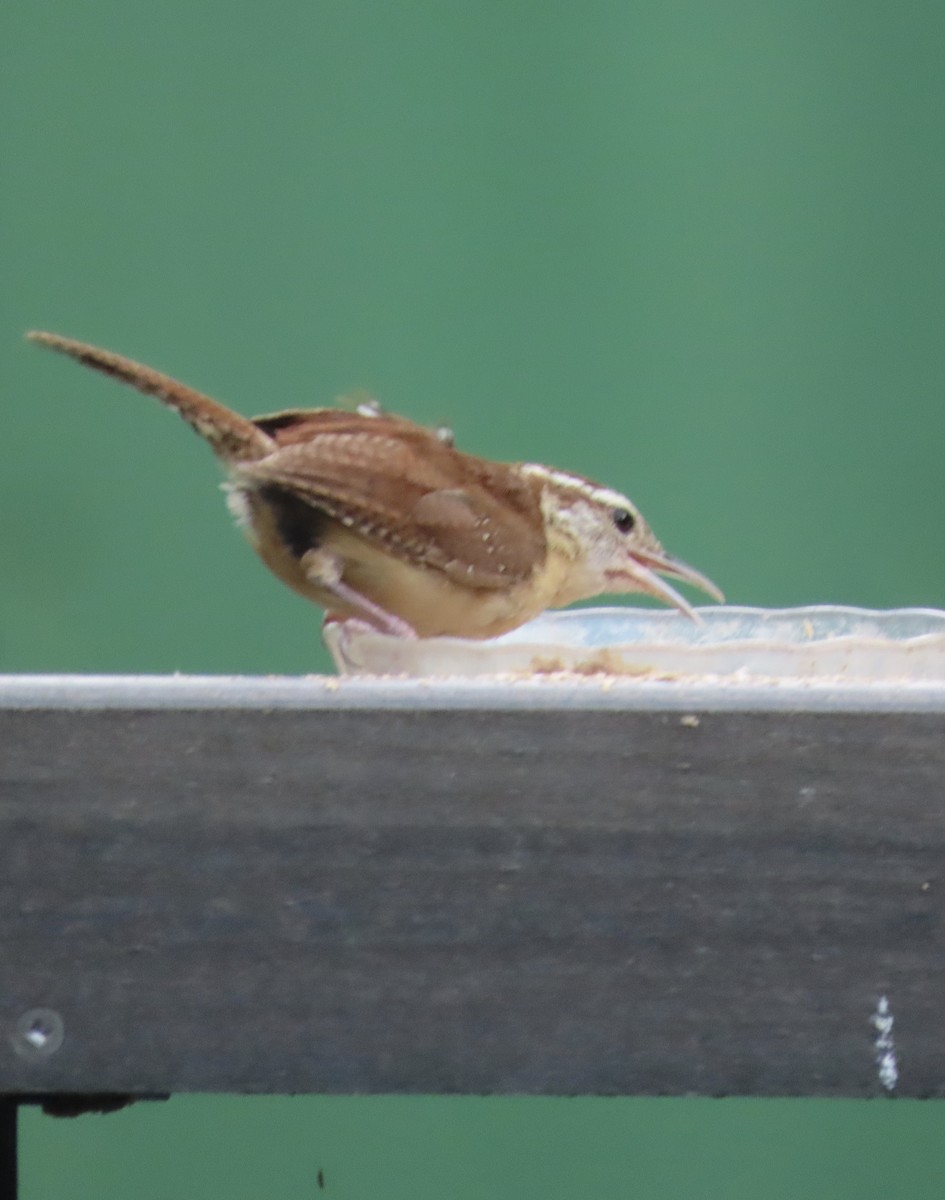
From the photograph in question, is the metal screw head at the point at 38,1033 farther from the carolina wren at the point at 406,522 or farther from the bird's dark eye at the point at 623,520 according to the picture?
the bird's dark eye at the point at 623,520

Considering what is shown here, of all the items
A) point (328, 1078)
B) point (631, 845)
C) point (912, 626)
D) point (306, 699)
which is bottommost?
point (328, 1078)

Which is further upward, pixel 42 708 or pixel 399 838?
pixel 42 708

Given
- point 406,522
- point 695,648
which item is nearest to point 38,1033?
point 695,648

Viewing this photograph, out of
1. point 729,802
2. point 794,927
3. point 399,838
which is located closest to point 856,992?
point 794,927

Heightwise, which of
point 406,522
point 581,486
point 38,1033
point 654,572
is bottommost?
point 38,1033

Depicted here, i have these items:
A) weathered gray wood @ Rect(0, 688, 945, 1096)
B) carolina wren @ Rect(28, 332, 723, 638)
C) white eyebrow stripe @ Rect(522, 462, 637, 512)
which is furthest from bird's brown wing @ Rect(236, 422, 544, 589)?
weathered gray wood @ Rect(0, 688, 945, 1096)

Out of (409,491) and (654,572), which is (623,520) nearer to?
(654,572)

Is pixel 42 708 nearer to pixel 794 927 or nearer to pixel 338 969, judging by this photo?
pixel 338 969
